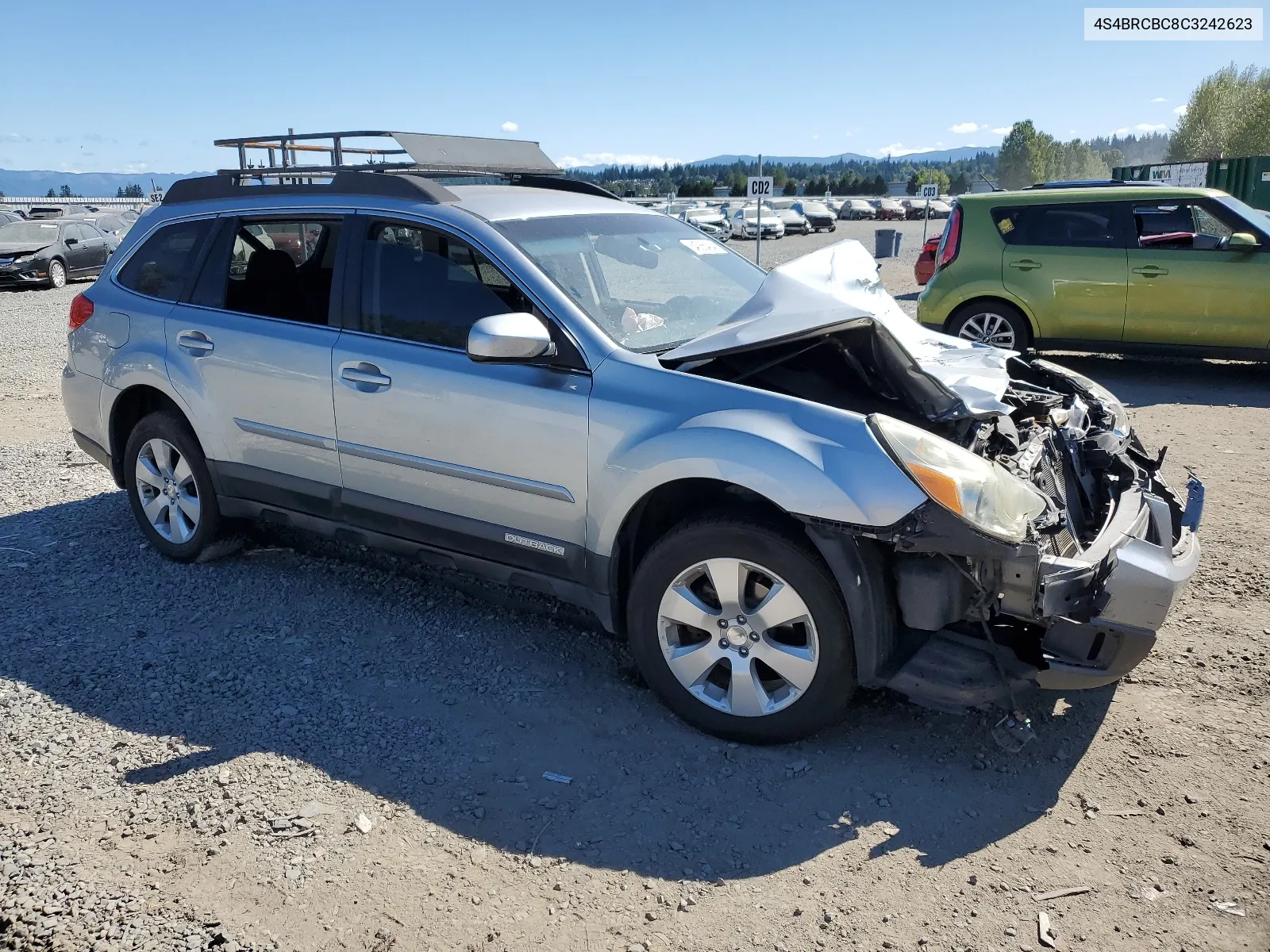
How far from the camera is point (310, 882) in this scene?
275 centimetres

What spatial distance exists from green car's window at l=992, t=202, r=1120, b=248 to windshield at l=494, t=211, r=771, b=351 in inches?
226

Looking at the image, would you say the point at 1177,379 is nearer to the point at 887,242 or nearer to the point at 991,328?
the point at 991,328

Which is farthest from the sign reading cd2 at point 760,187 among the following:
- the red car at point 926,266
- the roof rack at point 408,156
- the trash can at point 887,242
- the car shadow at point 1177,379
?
the roof rack at point 408,156

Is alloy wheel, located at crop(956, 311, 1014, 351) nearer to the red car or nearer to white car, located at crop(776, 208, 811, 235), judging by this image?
the red car

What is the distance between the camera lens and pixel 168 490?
498 centimetres

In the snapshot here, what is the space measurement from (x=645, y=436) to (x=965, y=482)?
3.54 feet

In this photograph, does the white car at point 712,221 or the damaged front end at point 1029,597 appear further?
the white car at point 712,221

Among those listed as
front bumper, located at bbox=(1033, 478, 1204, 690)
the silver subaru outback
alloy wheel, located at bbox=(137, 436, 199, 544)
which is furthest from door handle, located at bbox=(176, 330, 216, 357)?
front bumper, located at bbox=(1033, 478, 1204, 690)

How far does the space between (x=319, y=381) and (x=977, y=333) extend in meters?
7.30

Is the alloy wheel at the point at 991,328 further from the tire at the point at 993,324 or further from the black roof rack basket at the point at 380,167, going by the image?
the black roof rack basket at the point at 380,167

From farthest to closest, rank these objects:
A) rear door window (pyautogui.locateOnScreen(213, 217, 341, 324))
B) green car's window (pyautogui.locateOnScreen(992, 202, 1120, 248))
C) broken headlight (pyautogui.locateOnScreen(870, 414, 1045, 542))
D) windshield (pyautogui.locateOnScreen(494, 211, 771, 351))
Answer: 1. green car's window (pyautogui.locateOnScreen(992, 202, 1120, 248))
2. rear door window (pyautogui.locateOnScreen(213, 217, 341, 324))
3. windshield (pyautogui.locateOnScreen(494, 211, 771, 351))
4. broken headlight (pyautogui.locateOnScreen(870, 414, 1045, 542))

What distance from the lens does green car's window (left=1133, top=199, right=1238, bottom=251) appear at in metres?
8.88

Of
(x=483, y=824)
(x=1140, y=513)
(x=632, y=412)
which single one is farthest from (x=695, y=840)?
(x=1140, y=513)

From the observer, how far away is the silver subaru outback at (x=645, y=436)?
305 cm
